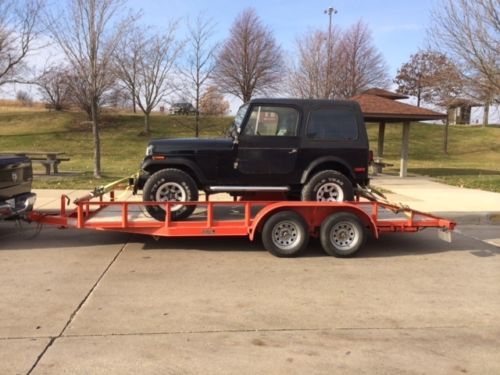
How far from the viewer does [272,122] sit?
7441 mm

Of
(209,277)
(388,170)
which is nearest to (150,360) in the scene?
(209,277)

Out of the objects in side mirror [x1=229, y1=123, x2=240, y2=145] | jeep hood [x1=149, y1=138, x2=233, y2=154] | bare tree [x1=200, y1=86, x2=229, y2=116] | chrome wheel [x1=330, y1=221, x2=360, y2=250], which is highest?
bare tree [x1=200, y1=86, x2=229, y2=116]

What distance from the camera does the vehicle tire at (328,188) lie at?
7418 mm

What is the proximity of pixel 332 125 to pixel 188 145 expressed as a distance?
2.12 metres

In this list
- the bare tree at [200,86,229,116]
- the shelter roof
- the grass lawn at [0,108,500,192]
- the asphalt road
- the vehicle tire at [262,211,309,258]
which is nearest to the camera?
the asphalt road

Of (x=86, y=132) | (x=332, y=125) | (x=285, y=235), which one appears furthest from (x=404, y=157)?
(x=86, y=132)

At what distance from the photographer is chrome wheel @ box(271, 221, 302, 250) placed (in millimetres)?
6875

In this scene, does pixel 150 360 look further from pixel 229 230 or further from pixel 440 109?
pixel 440 109

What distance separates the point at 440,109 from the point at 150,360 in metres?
39.0

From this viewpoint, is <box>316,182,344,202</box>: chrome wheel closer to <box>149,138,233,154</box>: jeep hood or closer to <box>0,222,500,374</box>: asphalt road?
<box>0,222,500,374</box>: asphalt road

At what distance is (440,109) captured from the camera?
38938 mm

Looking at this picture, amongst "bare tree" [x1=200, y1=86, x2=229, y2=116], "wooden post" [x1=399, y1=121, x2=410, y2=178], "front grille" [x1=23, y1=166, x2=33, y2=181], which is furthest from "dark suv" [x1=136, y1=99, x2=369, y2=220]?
"bare tree" [x1=200, y1=86, x2=229, y2=116]

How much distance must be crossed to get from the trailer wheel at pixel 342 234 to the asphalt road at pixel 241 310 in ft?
0.57

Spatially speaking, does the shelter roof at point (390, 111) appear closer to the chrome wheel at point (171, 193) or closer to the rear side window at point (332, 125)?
the rear side window at point (332, 125)
